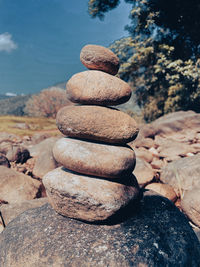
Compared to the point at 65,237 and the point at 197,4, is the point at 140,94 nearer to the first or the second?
the point at 197,4

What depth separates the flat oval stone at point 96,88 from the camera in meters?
4.06

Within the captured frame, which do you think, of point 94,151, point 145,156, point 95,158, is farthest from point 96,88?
point 145,156

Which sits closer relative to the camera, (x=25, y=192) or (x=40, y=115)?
(x=25, y=192)

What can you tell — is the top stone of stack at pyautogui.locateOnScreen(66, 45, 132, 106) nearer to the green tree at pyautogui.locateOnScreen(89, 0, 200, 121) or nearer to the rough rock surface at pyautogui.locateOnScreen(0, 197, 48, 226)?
the rough rock surface at pyautogui.locateOnScreen(0, 197, 48, 226)

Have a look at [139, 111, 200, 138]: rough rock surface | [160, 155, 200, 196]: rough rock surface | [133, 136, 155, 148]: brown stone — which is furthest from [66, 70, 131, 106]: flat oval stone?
[139, 111, 200, 138]: rough rock surface

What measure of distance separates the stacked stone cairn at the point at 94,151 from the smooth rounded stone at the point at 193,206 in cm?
210

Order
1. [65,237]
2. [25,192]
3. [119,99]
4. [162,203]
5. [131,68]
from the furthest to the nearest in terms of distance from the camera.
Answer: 1. [131,68]
2. [25,192]
3. [162,203]
4. [119,99]
5. [65,237]

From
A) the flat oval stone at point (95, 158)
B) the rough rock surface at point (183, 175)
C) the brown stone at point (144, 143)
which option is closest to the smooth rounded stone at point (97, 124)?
the flat oval stone at point (95, 158)

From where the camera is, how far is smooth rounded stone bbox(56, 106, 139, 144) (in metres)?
3.95

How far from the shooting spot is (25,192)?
6727 millimetres

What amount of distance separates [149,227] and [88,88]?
3.09 m

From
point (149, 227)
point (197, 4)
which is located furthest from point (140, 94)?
point (149, 227)

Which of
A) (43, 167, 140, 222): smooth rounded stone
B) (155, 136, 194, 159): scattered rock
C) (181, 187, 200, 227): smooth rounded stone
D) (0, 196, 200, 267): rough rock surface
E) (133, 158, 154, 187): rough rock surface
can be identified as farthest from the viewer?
(155, 136, 194, 159): scattered rock

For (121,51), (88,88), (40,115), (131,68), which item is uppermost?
(121,51)
